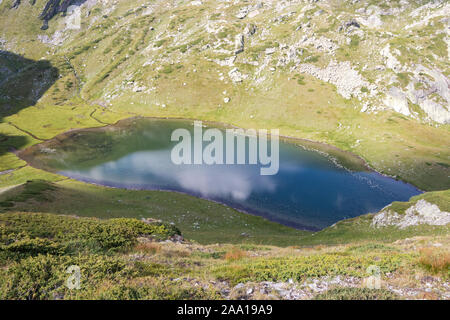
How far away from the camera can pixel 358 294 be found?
35.0 feet

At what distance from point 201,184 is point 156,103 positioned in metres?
124

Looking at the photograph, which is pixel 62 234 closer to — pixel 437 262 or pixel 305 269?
pixel 305 269

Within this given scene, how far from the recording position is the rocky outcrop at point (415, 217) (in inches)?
1341

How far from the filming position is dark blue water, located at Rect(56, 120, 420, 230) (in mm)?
60688

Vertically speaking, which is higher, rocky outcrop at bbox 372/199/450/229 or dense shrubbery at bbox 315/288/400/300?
dense shrubbery at bbox 315/288/400/300

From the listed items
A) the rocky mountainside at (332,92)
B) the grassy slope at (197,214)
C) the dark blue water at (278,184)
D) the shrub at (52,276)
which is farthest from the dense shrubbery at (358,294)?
the rocky mountainside at (332,92)

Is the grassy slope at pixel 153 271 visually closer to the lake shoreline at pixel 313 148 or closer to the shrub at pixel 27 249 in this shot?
the shrub at pixel 27 249

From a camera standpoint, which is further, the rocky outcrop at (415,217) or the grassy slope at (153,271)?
the rocky outcrop at (415,217)

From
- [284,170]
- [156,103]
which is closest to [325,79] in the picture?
[284,170]

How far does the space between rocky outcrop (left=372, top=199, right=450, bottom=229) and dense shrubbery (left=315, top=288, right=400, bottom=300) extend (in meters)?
32.2

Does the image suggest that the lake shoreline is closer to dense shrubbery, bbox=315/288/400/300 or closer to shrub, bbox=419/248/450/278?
shrub, bbox=419/248/450/278

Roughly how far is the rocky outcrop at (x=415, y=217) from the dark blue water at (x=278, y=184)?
16.3m

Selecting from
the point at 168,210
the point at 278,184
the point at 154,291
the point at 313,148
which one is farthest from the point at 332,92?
the point at 154,291

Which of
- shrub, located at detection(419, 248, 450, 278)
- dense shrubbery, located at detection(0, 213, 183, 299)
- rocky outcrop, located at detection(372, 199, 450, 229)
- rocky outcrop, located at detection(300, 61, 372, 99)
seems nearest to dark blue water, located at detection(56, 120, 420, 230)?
rocky outcrop, located at detection(372, 199, 450, 229)
